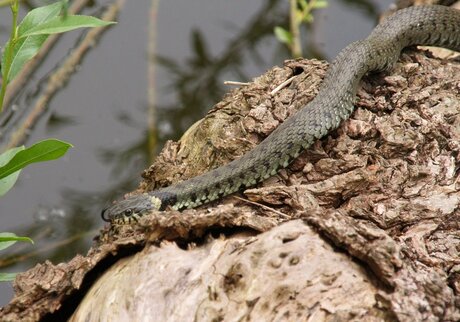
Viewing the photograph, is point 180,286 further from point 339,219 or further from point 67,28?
point 67,28

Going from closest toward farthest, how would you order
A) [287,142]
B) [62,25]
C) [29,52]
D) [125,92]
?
1. [62,25]
2. [29,52]
3. [287,142]
4. [125,92]

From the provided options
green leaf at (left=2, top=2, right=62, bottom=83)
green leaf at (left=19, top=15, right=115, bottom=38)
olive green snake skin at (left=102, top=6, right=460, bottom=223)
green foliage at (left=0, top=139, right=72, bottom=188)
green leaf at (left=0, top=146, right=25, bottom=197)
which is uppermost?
green leaf at (left=19, top=15, right=115, bottom=38)

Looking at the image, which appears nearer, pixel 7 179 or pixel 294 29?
pixel 7 179

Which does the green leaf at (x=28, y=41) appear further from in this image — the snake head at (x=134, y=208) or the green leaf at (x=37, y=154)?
the snake head at (x=134, y=208)

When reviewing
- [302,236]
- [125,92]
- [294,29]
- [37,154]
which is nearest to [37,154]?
[37,154]

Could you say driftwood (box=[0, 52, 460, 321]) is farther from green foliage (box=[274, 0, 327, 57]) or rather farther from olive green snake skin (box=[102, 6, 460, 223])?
green foliage (box=[274, 0, 327, 57])

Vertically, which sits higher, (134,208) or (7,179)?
(7,179)

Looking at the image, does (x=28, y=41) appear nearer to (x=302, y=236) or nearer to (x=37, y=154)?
(x=37, y=154)

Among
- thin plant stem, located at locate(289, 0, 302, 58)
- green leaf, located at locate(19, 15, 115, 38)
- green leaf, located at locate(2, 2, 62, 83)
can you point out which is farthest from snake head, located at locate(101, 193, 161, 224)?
thin plant stem, located at locate(289, 0, 302, 58)
